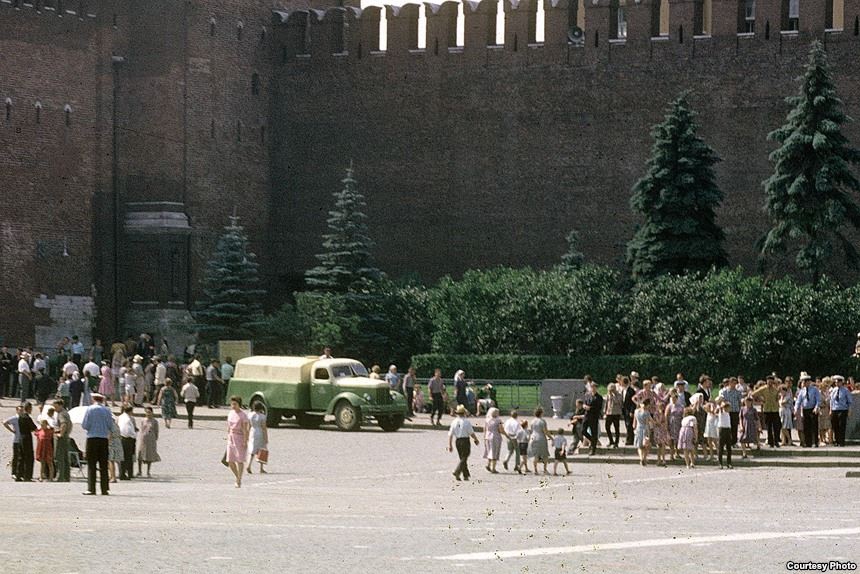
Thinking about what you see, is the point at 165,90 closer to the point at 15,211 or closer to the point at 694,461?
the point at 15,211

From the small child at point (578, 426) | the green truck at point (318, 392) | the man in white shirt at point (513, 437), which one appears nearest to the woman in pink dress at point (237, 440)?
the man in white shirt at point (513, 437)

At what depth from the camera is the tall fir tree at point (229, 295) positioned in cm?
4425

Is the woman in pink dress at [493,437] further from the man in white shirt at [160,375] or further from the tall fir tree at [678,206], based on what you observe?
the tall fir tree at [678,206]

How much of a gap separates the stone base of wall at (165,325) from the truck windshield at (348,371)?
38.9 ft

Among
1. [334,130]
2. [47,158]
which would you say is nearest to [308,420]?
[47,158]

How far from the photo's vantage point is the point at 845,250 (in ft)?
139

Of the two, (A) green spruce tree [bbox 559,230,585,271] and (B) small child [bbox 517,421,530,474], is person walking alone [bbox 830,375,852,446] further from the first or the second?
(A) green spruce tree [bbox 559,230,585,271]

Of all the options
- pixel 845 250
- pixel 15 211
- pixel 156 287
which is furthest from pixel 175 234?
pixel 845 250

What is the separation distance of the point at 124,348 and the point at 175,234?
499 cm

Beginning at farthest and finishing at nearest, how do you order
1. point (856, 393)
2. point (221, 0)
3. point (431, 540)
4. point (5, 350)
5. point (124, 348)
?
point (221, 0), point (124, 348), point (5, 350), point (856, 393), point (431, 540)

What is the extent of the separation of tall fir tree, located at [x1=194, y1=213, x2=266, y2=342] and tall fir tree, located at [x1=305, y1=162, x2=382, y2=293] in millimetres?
1436

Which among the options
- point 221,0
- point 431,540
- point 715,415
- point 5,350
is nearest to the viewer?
point 431,540

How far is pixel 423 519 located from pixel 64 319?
28416 millimetres

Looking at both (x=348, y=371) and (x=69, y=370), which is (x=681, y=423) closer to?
(x=348, y=371)
